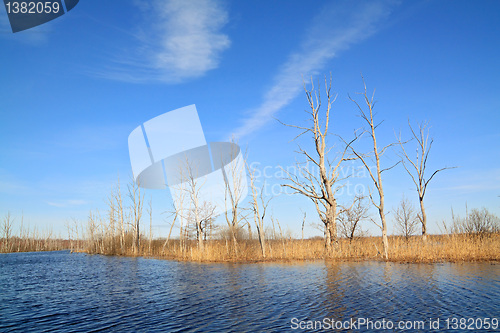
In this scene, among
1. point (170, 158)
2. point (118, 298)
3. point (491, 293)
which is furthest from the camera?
point (170, 158)

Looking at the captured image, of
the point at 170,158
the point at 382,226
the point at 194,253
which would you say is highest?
the point at 170,158

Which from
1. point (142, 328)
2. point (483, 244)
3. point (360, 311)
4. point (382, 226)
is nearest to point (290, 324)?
point (360, 311)

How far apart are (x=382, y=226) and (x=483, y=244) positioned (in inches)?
206

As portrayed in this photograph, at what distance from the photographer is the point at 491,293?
850 centimetres

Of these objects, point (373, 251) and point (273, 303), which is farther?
point (373, 251)

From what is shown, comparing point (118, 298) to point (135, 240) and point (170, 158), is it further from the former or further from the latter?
point (135, 240)

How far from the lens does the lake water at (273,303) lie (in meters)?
6.50

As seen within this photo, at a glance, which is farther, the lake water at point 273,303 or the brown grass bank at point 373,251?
the brown grass bank at point 373,251

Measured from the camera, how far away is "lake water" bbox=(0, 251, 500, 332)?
6.50 m

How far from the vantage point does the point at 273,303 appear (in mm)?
8320

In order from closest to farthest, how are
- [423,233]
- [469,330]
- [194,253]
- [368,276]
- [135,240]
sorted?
[469,330], [368,276], [423,233], [194,253], [135,240]

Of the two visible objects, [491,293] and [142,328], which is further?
[491,293]

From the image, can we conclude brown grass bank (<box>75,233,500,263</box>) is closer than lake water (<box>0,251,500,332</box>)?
No

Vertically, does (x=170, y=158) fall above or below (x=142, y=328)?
above
